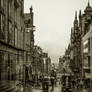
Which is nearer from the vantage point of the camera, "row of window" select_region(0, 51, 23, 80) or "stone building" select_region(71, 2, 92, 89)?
"row of window" select_region(0, 51, 23, 80)

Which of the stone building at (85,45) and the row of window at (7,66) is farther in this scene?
the stone building at (85,45)

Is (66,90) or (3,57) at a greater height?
(3,57)

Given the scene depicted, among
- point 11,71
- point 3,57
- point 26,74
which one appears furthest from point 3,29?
point 26,74

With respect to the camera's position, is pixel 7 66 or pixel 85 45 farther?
pixel 85 45

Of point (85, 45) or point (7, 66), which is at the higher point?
point (85, 45)

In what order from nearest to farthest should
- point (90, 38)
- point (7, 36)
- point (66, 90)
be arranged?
point (7, 36), point (66, 90), point (90, 38)

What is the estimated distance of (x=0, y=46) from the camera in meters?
19.8

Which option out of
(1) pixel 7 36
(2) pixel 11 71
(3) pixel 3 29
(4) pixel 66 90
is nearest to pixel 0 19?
(3) pixel 3 29

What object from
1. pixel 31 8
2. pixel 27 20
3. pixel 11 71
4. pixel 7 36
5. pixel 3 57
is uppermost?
pixel 31 8

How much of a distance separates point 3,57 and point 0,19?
3.66 meters

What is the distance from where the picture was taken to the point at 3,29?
2155 cm

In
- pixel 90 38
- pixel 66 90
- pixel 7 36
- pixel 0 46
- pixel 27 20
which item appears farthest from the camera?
pixel 27 20

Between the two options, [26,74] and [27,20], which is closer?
[26,74]

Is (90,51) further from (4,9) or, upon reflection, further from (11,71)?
(4,9)
